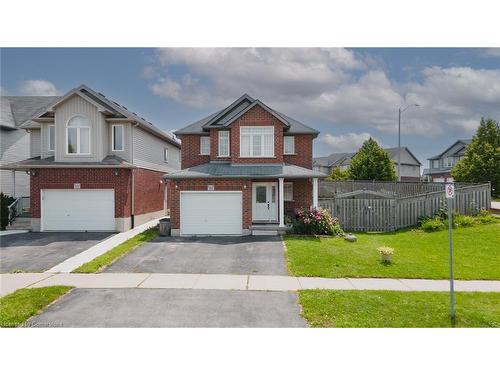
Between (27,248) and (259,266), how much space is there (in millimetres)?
9775

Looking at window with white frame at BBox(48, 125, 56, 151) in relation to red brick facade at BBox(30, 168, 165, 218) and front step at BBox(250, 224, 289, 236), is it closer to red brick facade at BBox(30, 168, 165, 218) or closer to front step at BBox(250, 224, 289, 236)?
red brick facade at BBox(30, 168, 165, 218)

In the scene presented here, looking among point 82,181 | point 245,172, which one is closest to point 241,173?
point 245,172

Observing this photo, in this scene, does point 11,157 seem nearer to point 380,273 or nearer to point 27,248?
point 27,248

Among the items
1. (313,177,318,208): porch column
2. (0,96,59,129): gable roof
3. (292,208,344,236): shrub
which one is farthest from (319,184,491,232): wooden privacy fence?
(0,96,59,129): gable roof

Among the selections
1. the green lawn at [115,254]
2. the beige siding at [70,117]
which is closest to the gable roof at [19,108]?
the beige siding at [70,117]

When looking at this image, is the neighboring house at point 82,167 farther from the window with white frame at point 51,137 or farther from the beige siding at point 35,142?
the beige siding at point 35,142

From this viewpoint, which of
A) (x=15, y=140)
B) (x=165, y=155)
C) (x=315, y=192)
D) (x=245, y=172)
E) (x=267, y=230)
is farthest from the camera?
(x=165, y=155)

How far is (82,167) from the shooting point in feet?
53.7

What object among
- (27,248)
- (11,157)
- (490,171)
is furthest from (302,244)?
(490,171)

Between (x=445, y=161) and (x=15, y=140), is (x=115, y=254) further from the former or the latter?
(x=445, y=161)

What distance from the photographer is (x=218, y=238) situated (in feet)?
48.6

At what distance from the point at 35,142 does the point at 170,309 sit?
1738 cm

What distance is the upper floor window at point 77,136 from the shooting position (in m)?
16.9

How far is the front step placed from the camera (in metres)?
15.2
